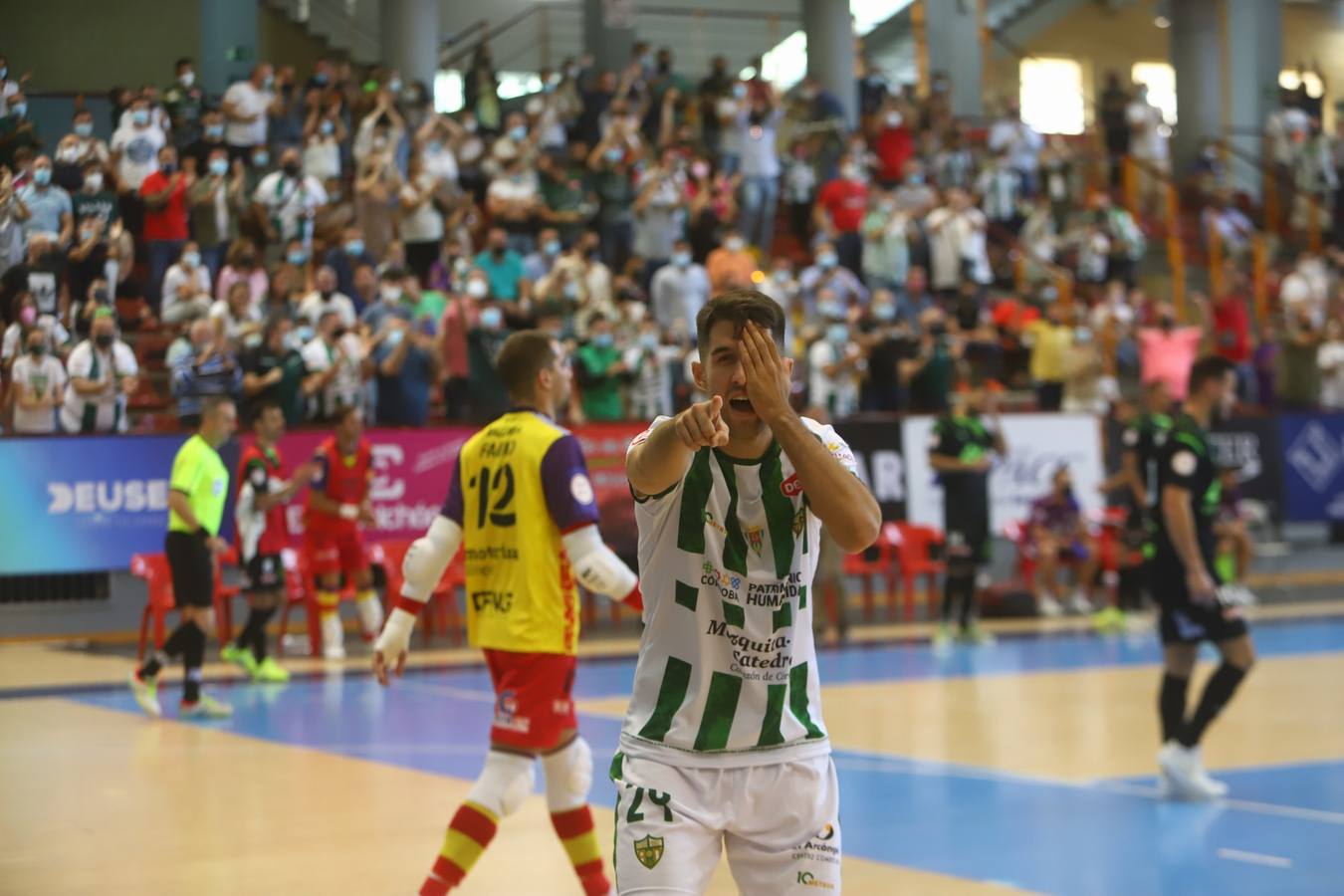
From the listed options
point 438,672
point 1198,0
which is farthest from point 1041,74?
point 438,672

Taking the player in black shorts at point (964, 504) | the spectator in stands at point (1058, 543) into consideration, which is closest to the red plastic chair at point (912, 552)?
the spectator in stands at point (1058, 543)

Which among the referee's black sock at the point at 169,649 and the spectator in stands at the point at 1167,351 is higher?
the spectator in stands at the point at 1167,351

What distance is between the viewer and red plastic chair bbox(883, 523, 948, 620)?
20.8 metres

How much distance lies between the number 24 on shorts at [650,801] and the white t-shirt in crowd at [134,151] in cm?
387

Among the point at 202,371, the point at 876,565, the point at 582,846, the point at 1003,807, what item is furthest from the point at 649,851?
the point at 876,565

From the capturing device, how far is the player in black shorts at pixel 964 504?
18.3 metres

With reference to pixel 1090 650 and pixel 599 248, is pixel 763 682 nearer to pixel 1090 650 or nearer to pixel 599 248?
pixel 1090 650

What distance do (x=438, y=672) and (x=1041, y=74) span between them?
829 inches

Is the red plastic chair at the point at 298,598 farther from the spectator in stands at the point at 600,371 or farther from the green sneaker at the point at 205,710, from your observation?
the spectator in stands at the point at 600,371

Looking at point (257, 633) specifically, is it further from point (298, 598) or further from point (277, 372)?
point (277, 372)

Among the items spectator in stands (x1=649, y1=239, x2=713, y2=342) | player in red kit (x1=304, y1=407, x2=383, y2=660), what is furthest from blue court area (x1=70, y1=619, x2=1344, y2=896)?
spectator in stands (x1=649, y1=239, x2=713, y2=342)

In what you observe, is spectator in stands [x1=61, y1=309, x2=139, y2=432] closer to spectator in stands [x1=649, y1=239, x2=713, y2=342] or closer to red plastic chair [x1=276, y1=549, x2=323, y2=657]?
red plastic chair [x1=276, y1=549, x2=323, y2=657]

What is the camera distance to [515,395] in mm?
6988

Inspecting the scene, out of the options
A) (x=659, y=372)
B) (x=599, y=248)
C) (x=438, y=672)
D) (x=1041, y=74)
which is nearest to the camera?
(x=438, y=672)
